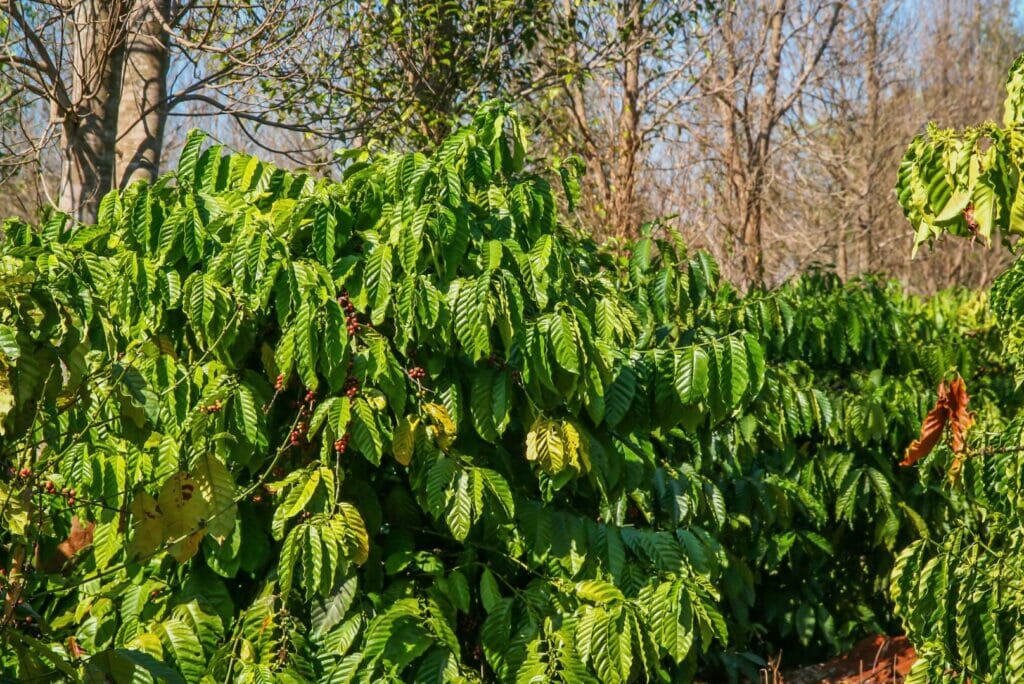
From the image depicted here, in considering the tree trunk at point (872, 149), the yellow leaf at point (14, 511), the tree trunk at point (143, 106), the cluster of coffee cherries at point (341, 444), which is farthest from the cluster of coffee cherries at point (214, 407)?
the tree trunk at point (872, 149)

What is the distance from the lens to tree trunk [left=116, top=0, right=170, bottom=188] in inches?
250

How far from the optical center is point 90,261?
3518mm

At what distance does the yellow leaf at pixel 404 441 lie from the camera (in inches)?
131

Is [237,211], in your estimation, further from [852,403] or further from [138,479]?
[852,403]

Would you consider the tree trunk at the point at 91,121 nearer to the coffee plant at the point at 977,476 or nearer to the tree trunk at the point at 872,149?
the coffee plant at the point at 977,476

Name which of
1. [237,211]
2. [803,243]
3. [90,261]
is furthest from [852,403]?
[803,243]

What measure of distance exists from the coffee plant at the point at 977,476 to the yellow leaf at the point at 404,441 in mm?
1450

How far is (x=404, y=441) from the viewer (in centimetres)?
333

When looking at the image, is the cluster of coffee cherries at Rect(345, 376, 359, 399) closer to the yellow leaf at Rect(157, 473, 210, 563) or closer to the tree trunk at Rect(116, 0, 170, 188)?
the yellow leaf at Rect(157, 473, 210, 563)

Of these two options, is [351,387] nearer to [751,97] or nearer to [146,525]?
[146,525]

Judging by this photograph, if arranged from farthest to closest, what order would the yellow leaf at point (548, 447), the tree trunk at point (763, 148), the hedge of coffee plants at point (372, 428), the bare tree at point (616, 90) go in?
the tree trunk at point (763, 148) → the bare tree at point (616, 90) → the yellow leaf at point (548, 447) → the hedge of coffee plants at point (372, 428)

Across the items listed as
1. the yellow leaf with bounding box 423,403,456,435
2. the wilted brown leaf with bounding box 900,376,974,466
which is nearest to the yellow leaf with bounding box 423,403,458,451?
the yellow leaf with bounding box 423,403,456,435

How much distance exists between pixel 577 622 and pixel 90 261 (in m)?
A: 1.78

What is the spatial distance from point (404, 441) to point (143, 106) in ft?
12.4
